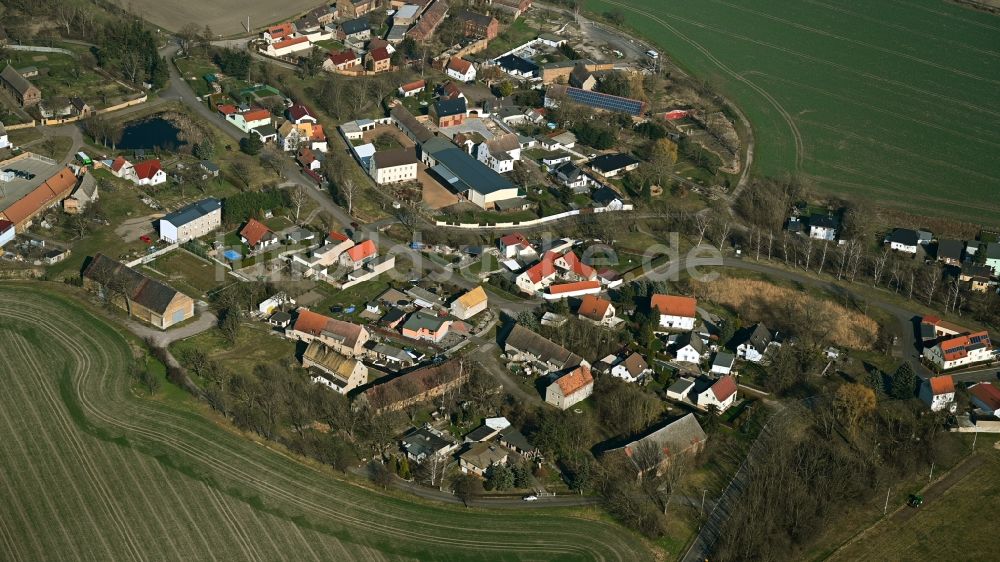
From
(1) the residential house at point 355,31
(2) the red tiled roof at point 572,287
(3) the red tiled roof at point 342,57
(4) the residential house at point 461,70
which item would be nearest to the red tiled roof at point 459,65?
(4) the residential house at point 461,70

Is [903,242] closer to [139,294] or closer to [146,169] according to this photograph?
[139,294]

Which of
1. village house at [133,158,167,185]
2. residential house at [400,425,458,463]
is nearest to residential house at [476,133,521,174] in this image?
village house at [133,158,167,185]

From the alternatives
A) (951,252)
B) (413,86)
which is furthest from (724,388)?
(413,86)

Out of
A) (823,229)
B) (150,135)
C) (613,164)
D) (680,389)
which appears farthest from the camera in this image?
(613,164)

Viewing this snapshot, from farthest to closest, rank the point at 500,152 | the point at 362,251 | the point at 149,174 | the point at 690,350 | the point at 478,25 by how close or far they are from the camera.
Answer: the point at 478,25, the point at 500,152, the point at 149,174, the point at 362,251, the point at 690,350

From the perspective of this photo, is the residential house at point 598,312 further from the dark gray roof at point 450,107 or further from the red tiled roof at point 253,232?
the dark gray roof at point 450,107

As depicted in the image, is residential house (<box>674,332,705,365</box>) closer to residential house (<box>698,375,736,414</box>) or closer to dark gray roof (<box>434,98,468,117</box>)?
residential house (<box>698,375,736,414</box>)

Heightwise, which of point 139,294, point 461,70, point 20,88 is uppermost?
point 20,88
